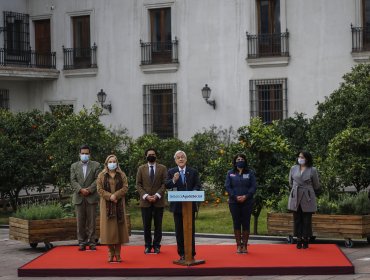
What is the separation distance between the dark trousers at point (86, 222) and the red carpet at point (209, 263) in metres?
0.32

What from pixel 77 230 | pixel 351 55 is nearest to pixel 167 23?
pixel 351 55

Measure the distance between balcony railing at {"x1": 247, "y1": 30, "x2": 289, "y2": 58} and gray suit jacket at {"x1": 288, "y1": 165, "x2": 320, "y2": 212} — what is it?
45.5 ft

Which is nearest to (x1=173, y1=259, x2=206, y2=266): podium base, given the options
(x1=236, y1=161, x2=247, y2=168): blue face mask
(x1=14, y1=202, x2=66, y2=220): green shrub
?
(x1=236, y1=161, x2=247, y2=168): blue face mask

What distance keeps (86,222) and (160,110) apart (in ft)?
53.1

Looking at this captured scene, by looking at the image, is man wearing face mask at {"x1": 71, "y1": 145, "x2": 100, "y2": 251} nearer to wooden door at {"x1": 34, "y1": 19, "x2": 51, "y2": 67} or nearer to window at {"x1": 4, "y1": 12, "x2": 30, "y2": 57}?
window at {"x1": 4, "y1": 12, "x2": 30, "y2": 57}

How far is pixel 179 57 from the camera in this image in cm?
3228

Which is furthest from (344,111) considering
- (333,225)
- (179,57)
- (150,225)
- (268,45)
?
(179,57)

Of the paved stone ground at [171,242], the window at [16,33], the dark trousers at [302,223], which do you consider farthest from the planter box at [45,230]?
the window at [16,33]

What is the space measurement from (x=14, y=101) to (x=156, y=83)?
5.80 metres

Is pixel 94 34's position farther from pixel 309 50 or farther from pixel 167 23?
pixel 309 50

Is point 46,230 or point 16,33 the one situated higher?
point 16,33

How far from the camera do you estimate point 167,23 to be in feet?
108

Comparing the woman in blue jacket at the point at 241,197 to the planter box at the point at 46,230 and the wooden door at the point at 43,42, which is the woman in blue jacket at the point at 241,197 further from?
the wooden door at the point at 43,42

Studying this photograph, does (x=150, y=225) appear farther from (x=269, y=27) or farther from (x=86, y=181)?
(x=269, y=27)
